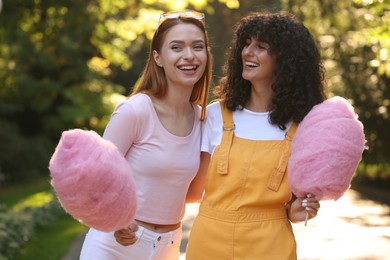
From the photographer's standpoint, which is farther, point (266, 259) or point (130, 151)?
point (130, 151)

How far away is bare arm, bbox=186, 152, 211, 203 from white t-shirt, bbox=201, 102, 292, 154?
0.09 metres

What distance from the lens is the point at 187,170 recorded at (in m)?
3.60

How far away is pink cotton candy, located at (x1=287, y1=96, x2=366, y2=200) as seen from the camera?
10.4 ft

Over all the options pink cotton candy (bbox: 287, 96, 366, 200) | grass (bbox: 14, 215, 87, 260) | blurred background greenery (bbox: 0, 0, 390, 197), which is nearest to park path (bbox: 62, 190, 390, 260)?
grass (bbox: 14, 215, 87, 260)

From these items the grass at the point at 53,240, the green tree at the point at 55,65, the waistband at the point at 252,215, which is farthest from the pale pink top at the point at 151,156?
the green tree at the point at 55,65

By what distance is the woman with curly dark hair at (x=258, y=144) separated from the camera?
3332mm

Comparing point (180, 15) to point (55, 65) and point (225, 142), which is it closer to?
point (225, 142)

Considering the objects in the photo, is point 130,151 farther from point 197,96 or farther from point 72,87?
point 72,87

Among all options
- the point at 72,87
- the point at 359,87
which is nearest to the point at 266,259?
the point at 359,87

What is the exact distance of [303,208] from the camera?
330 cm

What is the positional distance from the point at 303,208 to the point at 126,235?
0.83m

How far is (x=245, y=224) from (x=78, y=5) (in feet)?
35.6

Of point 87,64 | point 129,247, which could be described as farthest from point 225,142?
point 87,64

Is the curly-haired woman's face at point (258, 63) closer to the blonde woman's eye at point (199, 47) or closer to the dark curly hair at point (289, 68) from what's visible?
the dark curly hair at point (289, 68)
